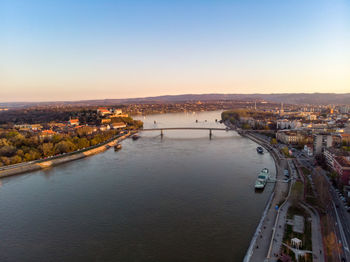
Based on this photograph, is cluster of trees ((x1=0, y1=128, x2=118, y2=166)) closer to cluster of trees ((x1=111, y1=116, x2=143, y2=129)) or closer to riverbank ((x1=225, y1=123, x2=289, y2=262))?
cluster of trees ((x1=111, y1=116, x2=143, y2=129))

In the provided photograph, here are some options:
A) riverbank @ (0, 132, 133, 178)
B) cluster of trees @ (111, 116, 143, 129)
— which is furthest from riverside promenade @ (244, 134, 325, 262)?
cluster of trees @ (111, 116, 143, 129)

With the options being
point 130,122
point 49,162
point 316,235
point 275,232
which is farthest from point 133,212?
point 130,122

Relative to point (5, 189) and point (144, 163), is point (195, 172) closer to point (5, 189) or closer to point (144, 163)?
point (144, 163)

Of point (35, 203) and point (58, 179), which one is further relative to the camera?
point (58, 179)

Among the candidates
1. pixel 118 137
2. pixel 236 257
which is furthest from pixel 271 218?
pixel 118 137

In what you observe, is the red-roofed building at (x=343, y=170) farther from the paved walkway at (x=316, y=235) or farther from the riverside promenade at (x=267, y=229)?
the paved walkway at (x=316, y=235)

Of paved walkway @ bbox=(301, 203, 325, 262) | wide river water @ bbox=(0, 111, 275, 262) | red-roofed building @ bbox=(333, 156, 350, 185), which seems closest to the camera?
paved walkway @ bbox=(301, 203, 325, 262)

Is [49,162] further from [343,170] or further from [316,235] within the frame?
[343,170]

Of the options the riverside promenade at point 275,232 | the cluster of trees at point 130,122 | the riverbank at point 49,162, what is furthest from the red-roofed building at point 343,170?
the cluster of trees at point 130,122

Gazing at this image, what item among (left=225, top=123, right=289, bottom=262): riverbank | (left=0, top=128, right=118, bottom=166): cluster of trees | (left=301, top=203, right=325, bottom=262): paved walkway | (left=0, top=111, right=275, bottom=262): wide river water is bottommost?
(left=0, top=111, right=275, bottom=262): wide river water
